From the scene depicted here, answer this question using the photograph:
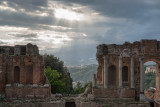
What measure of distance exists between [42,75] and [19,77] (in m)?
2.60

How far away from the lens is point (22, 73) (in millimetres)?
25703

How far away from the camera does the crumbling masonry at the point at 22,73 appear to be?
24.8 m

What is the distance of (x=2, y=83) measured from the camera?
2528cm

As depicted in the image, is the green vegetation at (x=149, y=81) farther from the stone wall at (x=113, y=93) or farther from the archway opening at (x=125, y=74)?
the stone wall at (x=113, y=93)

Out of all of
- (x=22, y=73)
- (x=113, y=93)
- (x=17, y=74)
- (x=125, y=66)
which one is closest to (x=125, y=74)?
(x=125, y=66)

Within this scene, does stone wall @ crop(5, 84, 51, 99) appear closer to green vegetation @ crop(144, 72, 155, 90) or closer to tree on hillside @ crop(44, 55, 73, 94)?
tree on hillside @ crop(44, 55, 73, 94)

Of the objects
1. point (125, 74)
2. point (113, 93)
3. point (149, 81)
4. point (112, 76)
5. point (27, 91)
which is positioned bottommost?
point (149, 81)

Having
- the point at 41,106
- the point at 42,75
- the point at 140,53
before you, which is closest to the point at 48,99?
the point at 41,106

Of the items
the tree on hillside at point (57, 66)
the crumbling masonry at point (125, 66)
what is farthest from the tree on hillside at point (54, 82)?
the crumbling masonry at point (125, 66)

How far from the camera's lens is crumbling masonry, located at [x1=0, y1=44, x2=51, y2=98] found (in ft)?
81.4

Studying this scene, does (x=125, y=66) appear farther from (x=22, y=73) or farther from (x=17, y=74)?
(x=17, y=74)

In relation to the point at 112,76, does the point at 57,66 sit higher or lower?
higher

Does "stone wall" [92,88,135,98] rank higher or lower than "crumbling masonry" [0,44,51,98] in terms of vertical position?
lower

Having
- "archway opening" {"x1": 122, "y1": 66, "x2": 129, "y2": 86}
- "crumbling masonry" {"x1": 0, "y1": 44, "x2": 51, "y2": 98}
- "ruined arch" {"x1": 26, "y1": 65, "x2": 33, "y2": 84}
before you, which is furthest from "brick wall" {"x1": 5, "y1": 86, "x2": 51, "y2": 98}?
"archway opening" {"x1": 122, "y1": 66, "x2": 129, "y2": 86}
